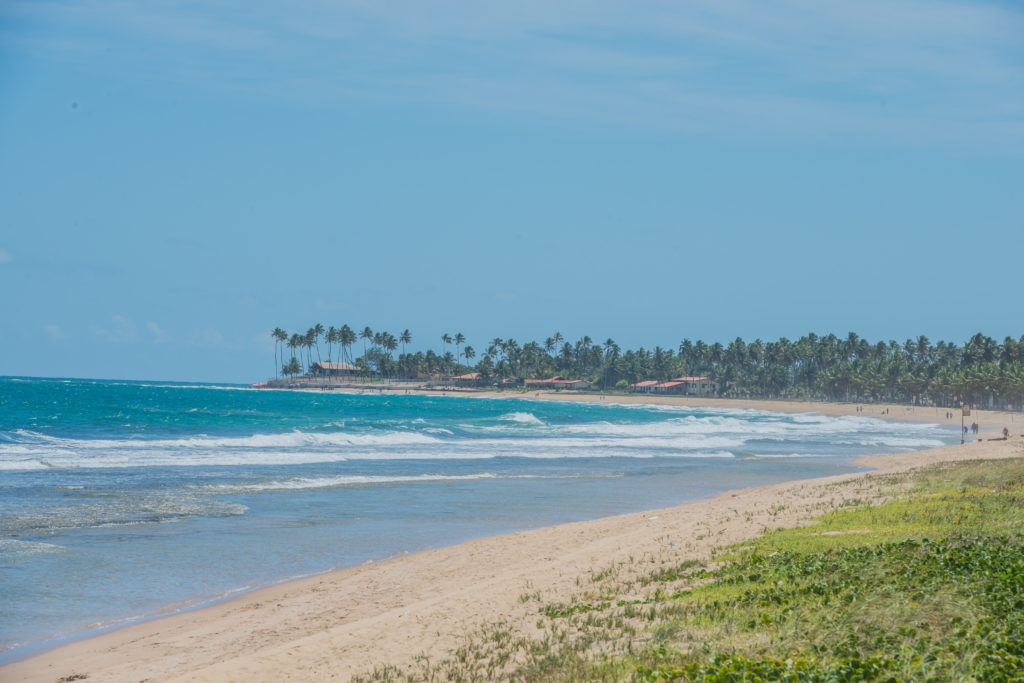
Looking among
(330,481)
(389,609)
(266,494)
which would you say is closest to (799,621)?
(389,609)

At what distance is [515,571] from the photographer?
1517cm

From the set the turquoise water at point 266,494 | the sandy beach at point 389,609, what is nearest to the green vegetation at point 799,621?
the sandy beach at point 389,609

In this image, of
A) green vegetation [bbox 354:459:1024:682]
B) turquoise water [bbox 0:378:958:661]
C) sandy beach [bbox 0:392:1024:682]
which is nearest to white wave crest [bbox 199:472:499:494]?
turquoise water [bbox 0:378:958:661]

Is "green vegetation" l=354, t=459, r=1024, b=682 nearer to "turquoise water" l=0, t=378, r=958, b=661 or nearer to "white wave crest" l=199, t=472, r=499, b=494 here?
"turquoise water" l=0, t=378, r=958, b=661

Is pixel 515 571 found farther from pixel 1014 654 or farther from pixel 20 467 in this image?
pixel 20 467

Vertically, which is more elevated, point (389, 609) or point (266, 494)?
point (389, 609)

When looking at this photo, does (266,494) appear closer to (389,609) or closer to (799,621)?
(389,609)

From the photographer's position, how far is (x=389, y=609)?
42.8 feet

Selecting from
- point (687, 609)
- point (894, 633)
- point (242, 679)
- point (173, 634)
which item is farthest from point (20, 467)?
point (894, 633)

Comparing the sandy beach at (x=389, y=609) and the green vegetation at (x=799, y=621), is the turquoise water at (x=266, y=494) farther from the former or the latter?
the green vegetation at (x=799, y=621)

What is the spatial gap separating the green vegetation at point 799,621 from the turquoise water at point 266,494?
6711 millimetres

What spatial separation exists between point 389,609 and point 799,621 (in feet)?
20.6

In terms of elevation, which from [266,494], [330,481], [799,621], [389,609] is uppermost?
[799,621]

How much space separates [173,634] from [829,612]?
8.57 m
